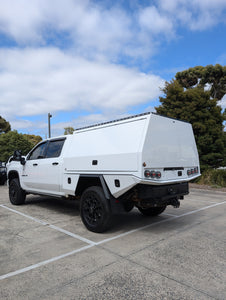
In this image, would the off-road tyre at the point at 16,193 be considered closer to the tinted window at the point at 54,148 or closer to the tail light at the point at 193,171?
the tinted window at the point at 54,148

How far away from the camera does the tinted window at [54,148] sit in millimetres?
6082

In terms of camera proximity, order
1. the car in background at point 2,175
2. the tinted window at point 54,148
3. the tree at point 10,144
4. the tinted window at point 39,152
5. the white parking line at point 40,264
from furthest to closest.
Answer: the tree at point 10,144
the car in background at point 2,175
the tinted window at point 39,152
the tinted window at point 54,148
the white parking line at point 40,264

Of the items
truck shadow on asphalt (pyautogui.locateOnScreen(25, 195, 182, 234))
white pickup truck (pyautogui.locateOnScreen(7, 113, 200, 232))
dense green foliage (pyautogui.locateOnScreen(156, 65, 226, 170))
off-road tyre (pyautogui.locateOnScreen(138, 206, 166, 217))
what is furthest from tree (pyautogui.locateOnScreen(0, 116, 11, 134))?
off-road tyre (pyautogui.locateOnScreen(138, 206, 166, 217))

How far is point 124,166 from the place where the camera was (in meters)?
4.25

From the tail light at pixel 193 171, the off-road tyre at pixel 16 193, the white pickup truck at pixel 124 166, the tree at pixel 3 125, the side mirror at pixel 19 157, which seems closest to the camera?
the white pickup truck at pixel 124 166

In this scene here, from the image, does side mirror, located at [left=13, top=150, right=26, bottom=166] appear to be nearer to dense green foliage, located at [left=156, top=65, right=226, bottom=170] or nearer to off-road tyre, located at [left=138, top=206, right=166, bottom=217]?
off-road tyre, located at [left=138, top=206, right=166, bottom=217]

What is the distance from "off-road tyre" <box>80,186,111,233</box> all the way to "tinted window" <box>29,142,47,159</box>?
235 cm

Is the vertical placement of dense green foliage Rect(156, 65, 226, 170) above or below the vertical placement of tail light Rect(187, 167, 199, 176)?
above

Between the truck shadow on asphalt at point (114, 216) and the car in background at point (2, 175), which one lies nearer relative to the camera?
the truck shadow on asphalt at point (114, 216)

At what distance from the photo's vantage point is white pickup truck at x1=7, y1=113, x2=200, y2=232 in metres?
4.21

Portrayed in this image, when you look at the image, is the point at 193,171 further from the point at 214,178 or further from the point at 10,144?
the point at 10,144

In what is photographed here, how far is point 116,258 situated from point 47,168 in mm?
3376

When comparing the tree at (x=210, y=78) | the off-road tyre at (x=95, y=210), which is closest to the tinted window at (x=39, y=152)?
the off-road tyre at (x=95, y=210)

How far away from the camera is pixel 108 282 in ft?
9.47
